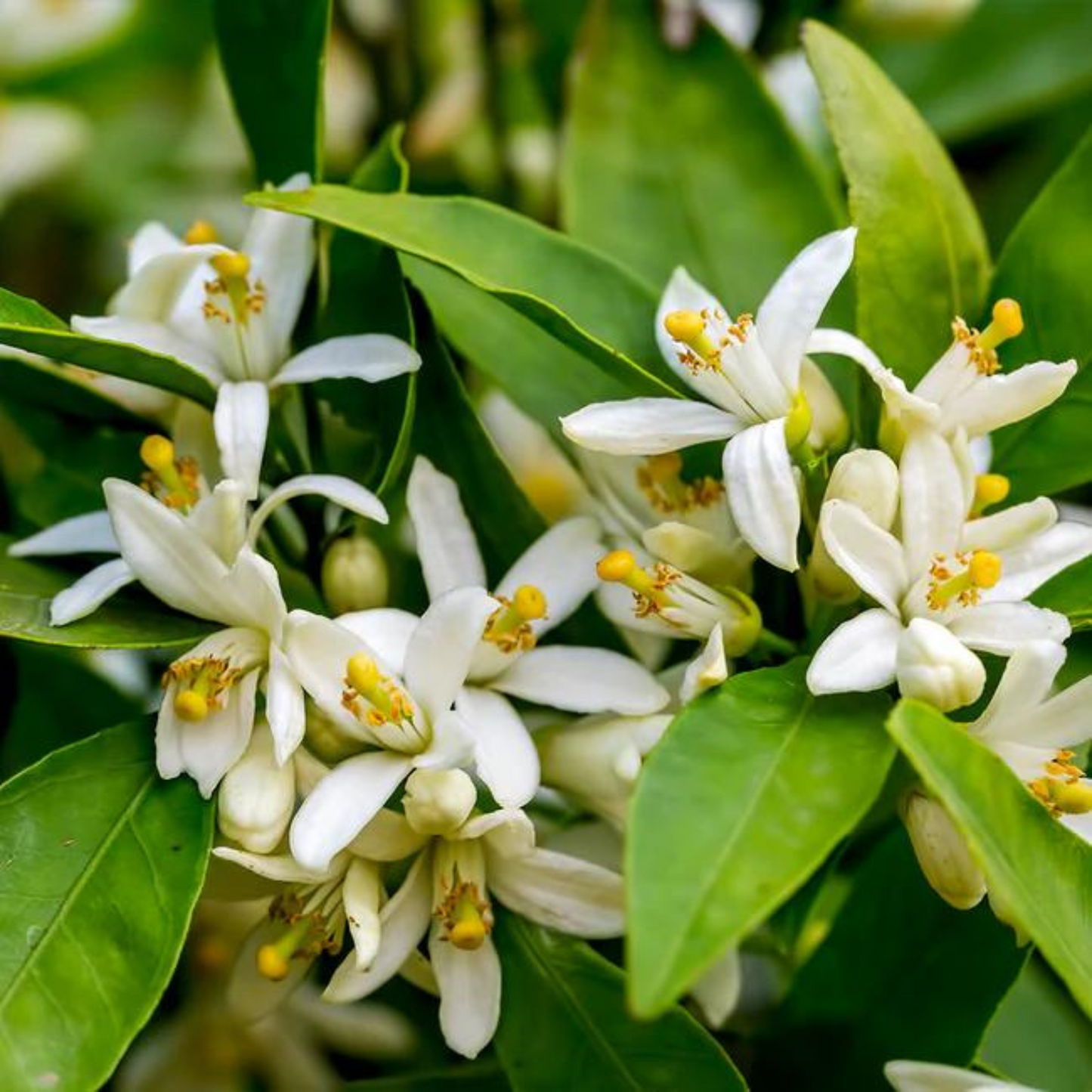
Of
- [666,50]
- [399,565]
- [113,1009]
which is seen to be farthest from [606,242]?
[113,1009]

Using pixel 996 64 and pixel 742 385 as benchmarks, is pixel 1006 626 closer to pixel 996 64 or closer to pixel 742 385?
pixel 742 385

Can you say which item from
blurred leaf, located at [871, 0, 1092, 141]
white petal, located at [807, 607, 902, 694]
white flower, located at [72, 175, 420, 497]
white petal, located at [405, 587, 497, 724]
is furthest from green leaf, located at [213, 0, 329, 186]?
blurred leaf, located at [871, 0, 1092, 141]

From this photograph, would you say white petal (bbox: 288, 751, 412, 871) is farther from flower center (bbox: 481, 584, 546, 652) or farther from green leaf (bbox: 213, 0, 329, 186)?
green leaf (bbox: 213, 0, 329, 186)

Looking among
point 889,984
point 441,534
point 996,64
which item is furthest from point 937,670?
point 996,64

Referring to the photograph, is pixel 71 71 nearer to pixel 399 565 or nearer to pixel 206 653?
pixel 399 565

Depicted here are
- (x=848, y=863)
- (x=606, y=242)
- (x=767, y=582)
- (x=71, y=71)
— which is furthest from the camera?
(x=71, y=71)
